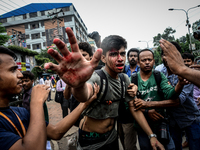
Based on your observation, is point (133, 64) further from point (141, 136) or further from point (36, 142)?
point (36, 142)

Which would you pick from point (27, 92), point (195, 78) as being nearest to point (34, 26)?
point (27, 92)

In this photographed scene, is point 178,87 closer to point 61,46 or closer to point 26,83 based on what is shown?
point 61,46

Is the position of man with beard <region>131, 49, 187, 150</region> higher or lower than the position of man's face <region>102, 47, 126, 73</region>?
lower

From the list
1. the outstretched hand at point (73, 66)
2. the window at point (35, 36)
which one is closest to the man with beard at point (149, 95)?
the outstretched hand at point (73, 66)

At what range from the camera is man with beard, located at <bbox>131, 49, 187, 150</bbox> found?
6.40ft

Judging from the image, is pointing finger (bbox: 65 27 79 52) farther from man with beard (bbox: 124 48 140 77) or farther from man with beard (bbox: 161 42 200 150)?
man with beard (bbox: 124 48 140 77)

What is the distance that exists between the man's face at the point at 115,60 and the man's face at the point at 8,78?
3.87 feet

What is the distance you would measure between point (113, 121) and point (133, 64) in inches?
101

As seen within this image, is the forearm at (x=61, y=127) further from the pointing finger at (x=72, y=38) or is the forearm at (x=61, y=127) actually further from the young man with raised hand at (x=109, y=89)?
the pointing finger at (x=72, y=38)

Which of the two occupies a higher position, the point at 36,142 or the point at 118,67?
the point at 118,67

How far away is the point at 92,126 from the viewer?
1607mm

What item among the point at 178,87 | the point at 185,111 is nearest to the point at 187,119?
the point at 185,111

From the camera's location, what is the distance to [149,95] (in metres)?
2.13

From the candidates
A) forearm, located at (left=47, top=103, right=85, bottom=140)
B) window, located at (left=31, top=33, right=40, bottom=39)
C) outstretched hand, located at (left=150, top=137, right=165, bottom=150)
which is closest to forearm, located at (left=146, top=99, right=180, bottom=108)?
outstretched hand, located at (left=150, top=137, right=165, bottom=150)
